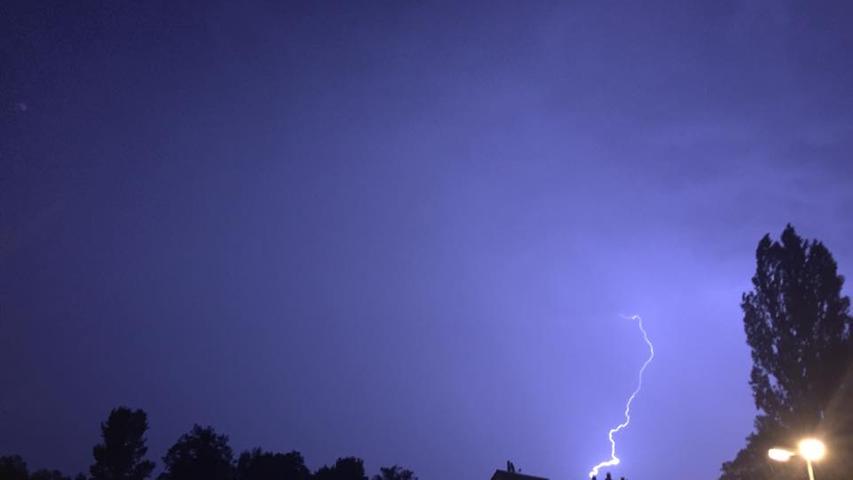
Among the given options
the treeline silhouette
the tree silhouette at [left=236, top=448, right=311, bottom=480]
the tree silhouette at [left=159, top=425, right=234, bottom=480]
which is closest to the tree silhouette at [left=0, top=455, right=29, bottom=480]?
the treeline silhouette

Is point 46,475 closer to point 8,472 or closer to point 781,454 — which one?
point 8,472

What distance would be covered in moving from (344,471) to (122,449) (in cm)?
2018

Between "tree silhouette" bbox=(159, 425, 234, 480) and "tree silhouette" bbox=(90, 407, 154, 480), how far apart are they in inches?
96.1

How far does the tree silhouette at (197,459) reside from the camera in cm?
5256

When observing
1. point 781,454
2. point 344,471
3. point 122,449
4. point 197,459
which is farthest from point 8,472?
point 781,454

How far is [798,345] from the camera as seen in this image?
29719mm

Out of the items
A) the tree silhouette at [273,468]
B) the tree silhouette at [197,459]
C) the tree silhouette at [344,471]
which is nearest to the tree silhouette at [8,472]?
the tree silhouette at [197,459]

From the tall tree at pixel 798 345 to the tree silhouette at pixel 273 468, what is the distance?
42.6 m

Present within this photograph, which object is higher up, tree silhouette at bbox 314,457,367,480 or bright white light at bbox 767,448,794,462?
tree silhouette at bbox 314,457,367,480

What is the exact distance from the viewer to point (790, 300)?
1232 inches

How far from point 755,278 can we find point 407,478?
58845mm

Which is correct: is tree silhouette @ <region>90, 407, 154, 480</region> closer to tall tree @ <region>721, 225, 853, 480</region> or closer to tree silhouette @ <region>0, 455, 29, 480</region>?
tree silhouette @ <region>0, 455, 29, 480</region>

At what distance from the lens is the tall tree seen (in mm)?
27797

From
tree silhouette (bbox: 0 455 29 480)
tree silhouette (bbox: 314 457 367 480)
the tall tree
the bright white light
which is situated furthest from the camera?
tree silhouette (bbox: 314 457 367 480)
